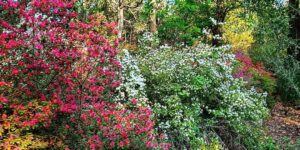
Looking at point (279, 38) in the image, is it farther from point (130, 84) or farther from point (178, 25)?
point (130, 84)

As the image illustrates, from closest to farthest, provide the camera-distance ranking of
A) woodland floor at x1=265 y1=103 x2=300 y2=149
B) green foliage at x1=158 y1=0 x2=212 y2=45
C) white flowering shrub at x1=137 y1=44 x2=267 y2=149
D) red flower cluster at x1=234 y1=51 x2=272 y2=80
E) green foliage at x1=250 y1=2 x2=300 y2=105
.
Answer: white flowering shrub at x1=137 y1=44 x2=267 y2=149 < woodland floor at x1=265 y1=103 x2=300 y2=149 < red flower cluster at x1=234 y1=51 x2=272 y2=80 < green foliage at x1=250 y1=2 x2=300 y2=105 < green foliage at x1=158 y1=0 x2=212 y2=45

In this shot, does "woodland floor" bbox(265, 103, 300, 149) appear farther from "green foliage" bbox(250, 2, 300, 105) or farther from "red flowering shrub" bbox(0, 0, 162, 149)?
"red flowering shrub" bbox(0, 0, 162, 149)

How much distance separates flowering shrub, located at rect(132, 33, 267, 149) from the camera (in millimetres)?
6785

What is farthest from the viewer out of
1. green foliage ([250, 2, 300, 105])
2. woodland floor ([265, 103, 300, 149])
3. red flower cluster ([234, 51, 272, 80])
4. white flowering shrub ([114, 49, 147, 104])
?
green foliage ([250, 2, 300, 105])

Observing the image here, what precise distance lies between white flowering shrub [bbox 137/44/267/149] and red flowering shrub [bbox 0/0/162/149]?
53.1 inches

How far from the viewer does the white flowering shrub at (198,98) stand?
6785 millimetres

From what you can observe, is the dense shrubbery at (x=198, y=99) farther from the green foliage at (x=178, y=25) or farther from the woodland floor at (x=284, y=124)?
the green foliage at (x=178, y=25)

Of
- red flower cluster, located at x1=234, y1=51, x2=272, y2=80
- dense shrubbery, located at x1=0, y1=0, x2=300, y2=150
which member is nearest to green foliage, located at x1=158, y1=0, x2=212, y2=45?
red flower cluster, located at x1=234, y1=51, x2=272, y2=80

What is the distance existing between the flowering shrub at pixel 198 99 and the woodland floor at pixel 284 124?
5.93ft

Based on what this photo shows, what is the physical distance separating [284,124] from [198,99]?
16.8 ft

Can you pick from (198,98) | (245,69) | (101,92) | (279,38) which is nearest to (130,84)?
(101,92)

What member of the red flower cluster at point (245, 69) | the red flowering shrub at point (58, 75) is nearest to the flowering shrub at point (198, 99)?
the red flowering shrub at point (58, 75)

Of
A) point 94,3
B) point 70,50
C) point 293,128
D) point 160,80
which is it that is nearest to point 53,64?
point 70,50

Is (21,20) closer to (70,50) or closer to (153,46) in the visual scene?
(70,50)
